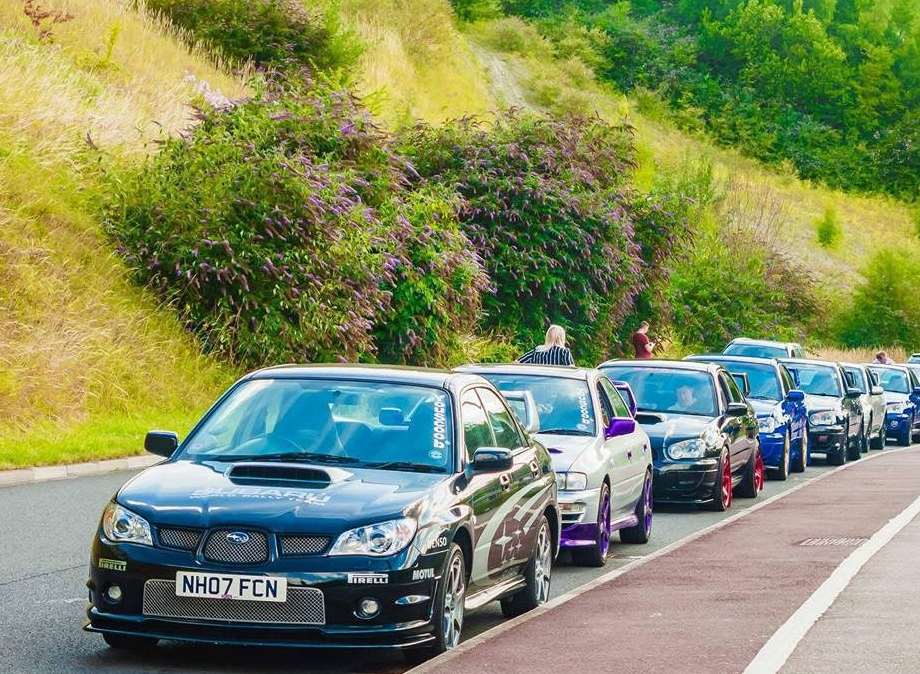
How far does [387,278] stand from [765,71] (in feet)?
252

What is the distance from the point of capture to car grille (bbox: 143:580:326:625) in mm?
8203

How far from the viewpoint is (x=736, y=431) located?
20.0 m

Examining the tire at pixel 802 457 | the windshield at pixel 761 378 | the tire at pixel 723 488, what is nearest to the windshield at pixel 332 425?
the tire at pixel 723 488

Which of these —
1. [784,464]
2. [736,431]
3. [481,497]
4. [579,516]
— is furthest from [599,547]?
[784,464]

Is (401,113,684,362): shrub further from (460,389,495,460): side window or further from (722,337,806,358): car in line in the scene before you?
(460,389,495,460): side window

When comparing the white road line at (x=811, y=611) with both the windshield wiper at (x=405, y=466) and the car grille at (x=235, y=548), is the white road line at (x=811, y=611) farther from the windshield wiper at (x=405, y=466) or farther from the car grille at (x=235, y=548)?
the car grille at (x=235, y=548)

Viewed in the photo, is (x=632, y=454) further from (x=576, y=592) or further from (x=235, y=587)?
(x=235, y=587)

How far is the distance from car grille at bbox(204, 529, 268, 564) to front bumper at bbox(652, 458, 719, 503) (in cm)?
1073

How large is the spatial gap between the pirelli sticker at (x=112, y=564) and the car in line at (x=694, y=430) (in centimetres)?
993

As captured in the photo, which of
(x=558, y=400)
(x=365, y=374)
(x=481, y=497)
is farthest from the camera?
(x=558, y=400)

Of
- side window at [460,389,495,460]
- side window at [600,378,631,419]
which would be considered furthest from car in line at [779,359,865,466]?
side window at [460,389,495,460]

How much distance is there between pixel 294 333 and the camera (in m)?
27.3

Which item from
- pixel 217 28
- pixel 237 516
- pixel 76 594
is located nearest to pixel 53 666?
pixel 237 516

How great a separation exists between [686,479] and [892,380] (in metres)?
24.2
